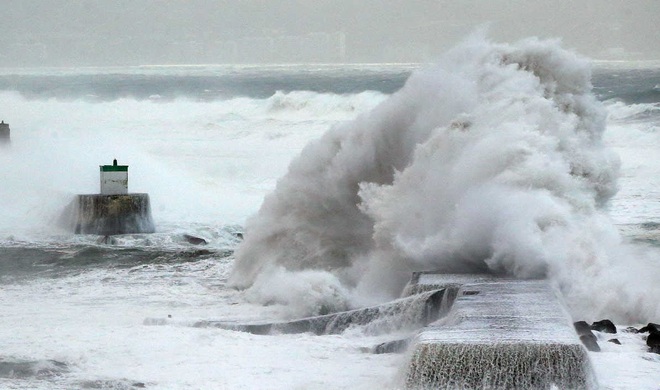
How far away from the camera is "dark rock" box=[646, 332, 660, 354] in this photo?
1247 centimetres

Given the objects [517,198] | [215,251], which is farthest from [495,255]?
[215,251]

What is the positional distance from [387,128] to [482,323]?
761cm

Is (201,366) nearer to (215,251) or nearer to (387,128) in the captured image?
(387,128)

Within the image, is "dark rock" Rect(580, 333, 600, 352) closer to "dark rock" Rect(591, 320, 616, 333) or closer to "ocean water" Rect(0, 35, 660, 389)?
"ocean water" Rect(0, 35, 660, 389)

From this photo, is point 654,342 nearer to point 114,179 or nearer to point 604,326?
point 604,326

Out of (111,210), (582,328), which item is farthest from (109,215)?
(582,328)

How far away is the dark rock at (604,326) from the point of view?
1339 centimetres

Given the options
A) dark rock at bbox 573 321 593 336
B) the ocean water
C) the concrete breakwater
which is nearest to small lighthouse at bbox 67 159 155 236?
the concrete breakwater

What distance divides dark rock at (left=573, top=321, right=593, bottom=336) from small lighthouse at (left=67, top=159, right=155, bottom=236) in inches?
490

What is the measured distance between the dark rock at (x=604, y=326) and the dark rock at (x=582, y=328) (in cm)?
23

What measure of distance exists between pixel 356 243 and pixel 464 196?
2.32 m

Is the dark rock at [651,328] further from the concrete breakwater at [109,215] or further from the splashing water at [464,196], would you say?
the concrete breakwater at [109,215]

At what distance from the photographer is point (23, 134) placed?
1588 inches

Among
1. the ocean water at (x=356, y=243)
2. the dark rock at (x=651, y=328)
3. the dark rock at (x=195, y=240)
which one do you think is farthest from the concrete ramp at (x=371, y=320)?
the dark rock at (x=195, y=240)
